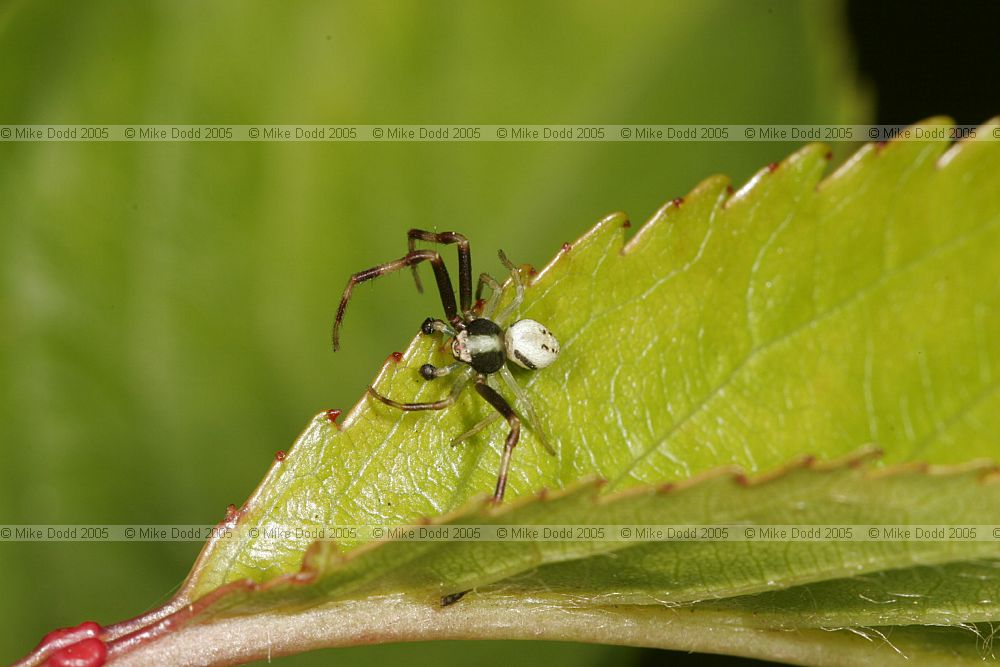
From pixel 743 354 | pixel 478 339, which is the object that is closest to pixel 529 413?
pixel 743 354

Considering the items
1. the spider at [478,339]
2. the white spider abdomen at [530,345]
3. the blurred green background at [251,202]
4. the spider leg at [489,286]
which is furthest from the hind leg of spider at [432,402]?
the blurred green background at [251,202]

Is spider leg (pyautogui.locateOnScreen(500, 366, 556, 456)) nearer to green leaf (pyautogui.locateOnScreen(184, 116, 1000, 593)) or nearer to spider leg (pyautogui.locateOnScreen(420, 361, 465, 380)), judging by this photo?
green leaf (pyautogui.locateOnScreen(184, 116, 1000, 593))

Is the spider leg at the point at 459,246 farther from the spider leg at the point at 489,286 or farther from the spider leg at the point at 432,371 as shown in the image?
the spider leg at the point at 432,371

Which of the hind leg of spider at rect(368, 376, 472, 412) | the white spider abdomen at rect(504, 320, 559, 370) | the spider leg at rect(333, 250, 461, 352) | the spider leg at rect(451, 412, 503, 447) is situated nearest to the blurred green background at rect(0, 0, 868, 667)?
the spider leg at rect(333, 250, 461, 352)

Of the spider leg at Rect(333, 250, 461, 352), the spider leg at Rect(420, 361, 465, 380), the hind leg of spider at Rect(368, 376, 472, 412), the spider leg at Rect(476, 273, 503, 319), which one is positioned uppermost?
the spider leg at Rect(333, 250, 461, 352)

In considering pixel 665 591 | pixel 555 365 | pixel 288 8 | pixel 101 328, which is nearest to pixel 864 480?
pixel 665 591
